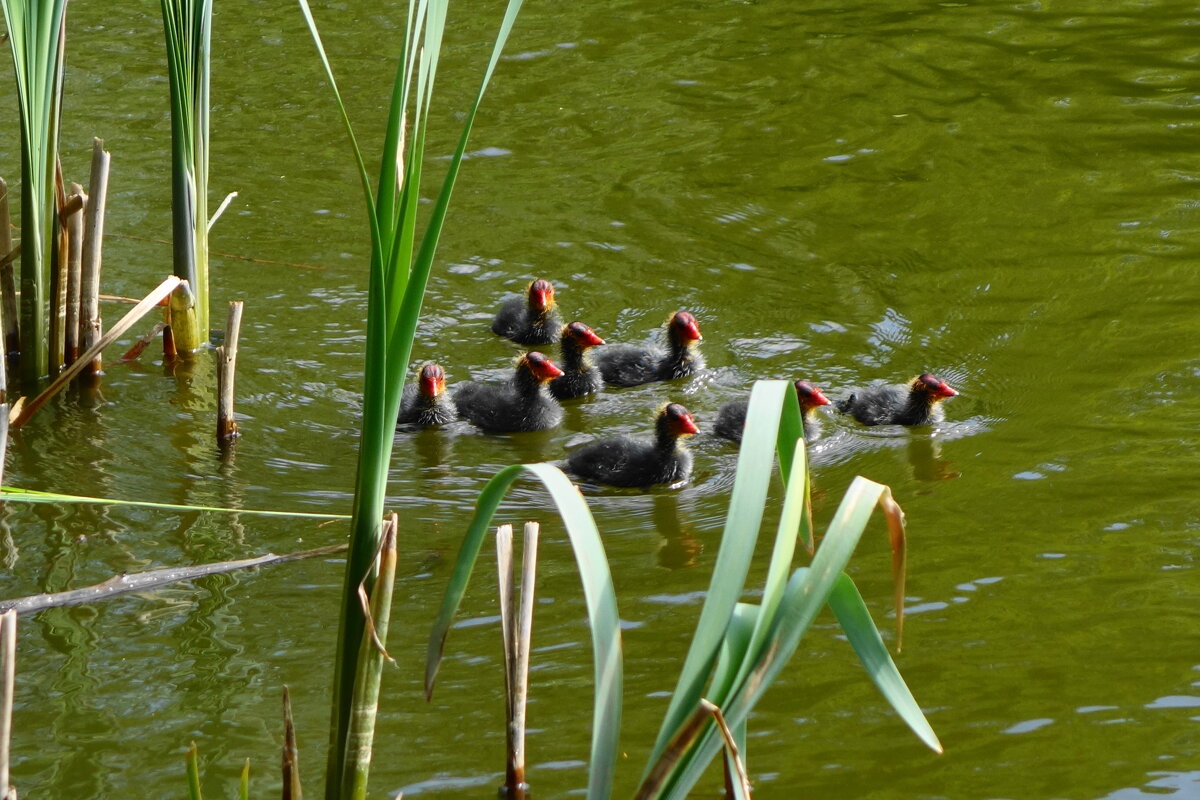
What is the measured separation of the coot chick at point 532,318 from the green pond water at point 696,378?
0.43ft

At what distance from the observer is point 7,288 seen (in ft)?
18.2

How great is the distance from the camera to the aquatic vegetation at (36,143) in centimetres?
452

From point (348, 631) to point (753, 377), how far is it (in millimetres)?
3915

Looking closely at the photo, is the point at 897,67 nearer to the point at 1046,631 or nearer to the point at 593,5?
the point at 593,5

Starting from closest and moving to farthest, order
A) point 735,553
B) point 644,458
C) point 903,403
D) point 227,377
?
1. point 735,553
2. point 227,377
3. point 644,458
4. point 903,403

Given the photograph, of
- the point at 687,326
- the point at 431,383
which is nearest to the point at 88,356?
the point at 431,383

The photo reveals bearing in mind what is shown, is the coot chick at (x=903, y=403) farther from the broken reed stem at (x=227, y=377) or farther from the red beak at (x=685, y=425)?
the broken reed stem at (x=227, y=377)

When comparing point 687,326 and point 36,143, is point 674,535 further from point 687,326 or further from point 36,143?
point 36,143

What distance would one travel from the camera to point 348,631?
276 centimetres

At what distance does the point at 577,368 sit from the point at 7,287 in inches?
90.2

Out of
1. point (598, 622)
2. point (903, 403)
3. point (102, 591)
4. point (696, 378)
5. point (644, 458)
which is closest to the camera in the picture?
point (598, 622)

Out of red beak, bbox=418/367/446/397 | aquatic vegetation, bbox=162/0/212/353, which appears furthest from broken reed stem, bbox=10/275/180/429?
red beak, bbox=418/367/446/397

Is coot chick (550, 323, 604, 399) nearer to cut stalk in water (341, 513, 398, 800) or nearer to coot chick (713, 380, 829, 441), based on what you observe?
coot chick (713, 380, 829, 441)

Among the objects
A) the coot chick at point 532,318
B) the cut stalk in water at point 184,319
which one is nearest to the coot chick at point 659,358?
the coot chick at point 532,318
